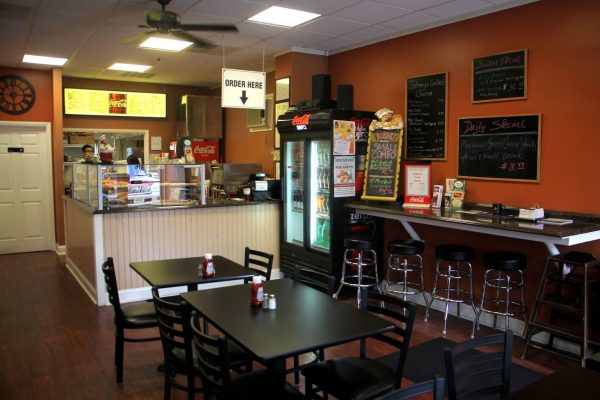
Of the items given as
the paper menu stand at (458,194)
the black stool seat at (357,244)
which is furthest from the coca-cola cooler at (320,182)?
the paper menu stand at (458,194)

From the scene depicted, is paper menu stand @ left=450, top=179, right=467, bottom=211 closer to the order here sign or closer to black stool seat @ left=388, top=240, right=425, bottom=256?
black stool seat @ left=388, top=240, right=425, bottom=256

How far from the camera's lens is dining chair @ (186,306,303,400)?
212 centimetres

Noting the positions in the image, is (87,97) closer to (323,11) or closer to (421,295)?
(323,11)

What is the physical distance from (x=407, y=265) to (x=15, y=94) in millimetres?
6481

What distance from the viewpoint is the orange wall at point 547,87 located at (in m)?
3.87

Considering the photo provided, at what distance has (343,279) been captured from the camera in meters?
5.18

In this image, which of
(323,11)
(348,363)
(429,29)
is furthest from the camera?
(429,29)

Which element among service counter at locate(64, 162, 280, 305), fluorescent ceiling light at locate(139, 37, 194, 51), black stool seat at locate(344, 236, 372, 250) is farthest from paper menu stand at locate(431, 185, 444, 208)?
fluorescent ceiling light at locate(139, 37, 194, 51)

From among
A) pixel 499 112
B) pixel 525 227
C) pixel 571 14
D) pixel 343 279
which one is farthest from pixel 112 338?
pixel 571 14

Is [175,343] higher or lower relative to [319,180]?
lower

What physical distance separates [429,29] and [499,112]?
4.07 ft

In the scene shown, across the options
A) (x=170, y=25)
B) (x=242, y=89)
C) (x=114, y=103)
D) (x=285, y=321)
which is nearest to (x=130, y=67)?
(x=114, y=103)

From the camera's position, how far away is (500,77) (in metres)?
4.45

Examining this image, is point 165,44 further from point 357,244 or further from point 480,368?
point 480,368
